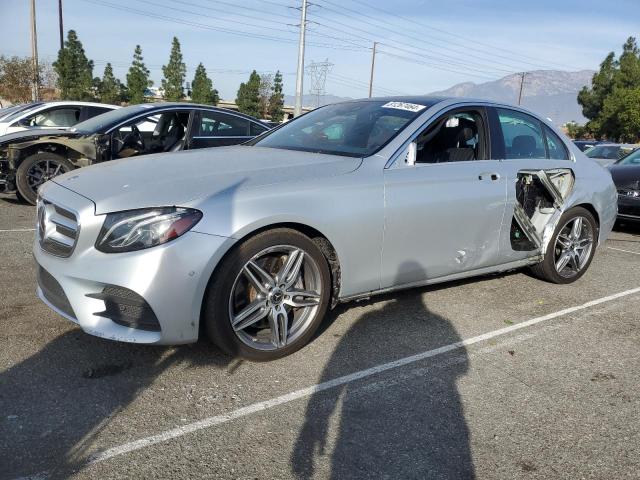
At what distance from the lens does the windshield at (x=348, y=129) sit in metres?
3.95

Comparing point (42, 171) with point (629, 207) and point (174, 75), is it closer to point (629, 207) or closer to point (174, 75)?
point (629, 207)

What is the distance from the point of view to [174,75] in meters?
54.2

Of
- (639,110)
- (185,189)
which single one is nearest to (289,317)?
(185,189)

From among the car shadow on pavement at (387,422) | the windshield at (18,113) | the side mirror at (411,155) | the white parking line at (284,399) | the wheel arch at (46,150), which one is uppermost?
the side mirror at (411,155)

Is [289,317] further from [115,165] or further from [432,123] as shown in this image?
[432,123]

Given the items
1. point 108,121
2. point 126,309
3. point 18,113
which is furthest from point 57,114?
point 126,309

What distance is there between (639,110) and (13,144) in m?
44.8

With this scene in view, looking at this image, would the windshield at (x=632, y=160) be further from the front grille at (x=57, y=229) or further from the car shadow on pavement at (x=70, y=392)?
the front grille at (x=57, y=229)

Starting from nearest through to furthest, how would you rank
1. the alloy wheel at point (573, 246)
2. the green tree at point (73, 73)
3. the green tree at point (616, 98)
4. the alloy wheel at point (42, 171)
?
the alloy wheel at point (573, 246) < the alloy wheel at point (42, 171) < the green tree at point (616, 98) < the green tree at point (73, 73)

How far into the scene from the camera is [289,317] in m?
3.51

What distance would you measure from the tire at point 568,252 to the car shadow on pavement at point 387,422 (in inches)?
70.9

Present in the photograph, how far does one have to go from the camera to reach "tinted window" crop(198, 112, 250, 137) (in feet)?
27.2

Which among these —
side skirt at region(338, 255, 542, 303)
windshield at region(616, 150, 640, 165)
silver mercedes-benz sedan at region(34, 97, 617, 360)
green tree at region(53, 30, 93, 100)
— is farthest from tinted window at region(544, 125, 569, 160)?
green tree at region(53, 30, 93, 100)

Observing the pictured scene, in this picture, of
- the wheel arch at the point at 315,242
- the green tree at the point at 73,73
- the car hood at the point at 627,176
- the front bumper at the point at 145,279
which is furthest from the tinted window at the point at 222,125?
the green tree at the point at 73,73
